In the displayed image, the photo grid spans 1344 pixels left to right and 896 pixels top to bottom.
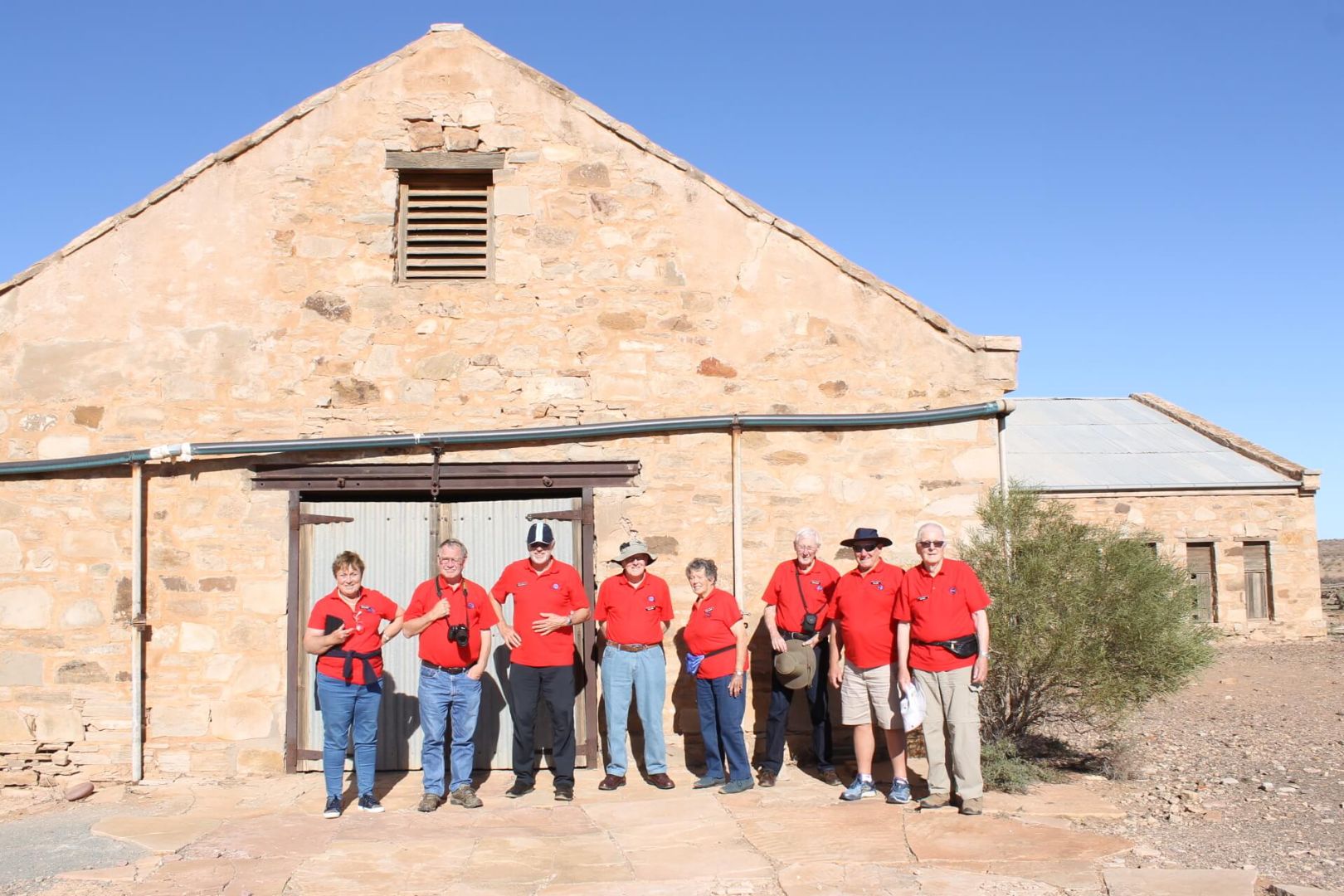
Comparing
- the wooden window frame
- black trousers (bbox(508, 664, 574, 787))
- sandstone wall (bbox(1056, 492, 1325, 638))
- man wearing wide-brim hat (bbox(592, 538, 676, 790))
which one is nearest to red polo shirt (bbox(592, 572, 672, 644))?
man wearing wide-brim hat (bbox(592, 538, 676, 790))

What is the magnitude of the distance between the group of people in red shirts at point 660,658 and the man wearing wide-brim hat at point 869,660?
1 centimetres

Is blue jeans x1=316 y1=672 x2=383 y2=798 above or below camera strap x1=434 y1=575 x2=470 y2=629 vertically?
below

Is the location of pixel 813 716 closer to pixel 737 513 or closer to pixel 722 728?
pixel 722 728

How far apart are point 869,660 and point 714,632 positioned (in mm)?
982

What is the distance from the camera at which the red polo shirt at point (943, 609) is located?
21.0 ft

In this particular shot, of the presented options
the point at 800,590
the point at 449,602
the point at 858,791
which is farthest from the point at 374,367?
the point at 858,791

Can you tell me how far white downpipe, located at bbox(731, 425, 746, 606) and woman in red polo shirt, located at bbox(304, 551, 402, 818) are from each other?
247cm

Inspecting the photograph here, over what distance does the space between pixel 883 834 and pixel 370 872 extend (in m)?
2.69

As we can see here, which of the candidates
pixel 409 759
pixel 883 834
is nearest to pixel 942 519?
pixel 883 834

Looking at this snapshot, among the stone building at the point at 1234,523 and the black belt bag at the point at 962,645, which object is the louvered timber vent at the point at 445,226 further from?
the stone building at the point at 1234,523

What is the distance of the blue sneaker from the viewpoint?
6.71 meters

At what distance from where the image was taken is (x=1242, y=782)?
761 centimetres

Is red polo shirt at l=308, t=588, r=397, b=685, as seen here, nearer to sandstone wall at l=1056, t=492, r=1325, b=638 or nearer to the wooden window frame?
the wooden window frame

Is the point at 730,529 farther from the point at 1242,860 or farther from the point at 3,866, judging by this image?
the point at 3,866
